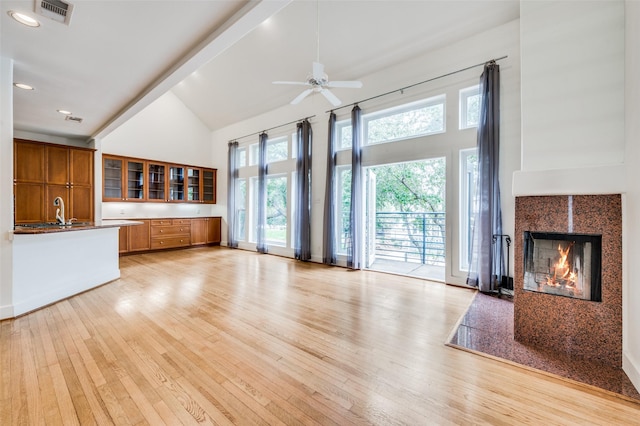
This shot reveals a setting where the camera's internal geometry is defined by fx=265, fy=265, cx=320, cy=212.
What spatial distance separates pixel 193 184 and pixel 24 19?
588 cm

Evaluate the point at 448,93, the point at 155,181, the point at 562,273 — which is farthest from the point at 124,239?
the point at 562,273

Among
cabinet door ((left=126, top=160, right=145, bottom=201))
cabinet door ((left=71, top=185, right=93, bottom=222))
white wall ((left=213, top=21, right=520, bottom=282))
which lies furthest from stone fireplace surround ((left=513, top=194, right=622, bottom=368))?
cabinet door ((left=126, top=160, right=145, bottom=201))

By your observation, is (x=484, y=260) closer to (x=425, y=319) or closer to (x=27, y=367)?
(x=425, y=319)

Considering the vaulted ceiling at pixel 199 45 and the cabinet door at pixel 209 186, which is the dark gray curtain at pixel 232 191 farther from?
the vaulted ceiling at pixel 199 45

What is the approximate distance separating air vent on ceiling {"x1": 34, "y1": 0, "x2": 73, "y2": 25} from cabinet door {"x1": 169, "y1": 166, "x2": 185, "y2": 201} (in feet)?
18.0

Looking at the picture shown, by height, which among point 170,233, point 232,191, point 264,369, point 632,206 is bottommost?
point 264,369

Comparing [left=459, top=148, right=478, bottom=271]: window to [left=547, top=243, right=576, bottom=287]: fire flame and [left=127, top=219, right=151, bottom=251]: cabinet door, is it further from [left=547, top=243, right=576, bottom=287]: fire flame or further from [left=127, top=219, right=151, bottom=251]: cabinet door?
[left=127, top=219, right=151, bottom=251]: cabinet door

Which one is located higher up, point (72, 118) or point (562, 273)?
point (72, 118)

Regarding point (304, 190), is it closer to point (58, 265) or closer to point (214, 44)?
point (214, 44)

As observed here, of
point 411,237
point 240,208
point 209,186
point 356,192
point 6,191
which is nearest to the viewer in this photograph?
point 6,191

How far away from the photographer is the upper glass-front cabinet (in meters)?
6.40

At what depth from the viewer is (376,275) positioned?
15.3ft

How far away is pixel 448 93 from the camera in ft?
13.5

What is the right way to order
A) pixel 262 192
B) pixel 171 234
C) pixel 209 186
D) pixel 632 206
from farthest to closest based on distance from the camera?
pixel 209 186, pixel 171 234, pixel 262 192, pixel 632 206
